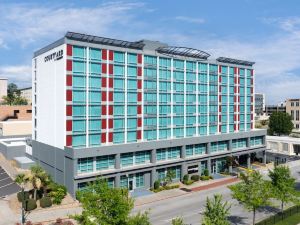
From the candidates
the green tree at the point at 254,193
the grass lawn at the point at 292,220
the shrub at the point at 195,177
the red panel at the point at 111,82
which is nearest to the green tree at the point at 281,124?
the shrub at the point at 195,177

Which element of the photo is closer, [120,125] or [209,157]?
[120,125]

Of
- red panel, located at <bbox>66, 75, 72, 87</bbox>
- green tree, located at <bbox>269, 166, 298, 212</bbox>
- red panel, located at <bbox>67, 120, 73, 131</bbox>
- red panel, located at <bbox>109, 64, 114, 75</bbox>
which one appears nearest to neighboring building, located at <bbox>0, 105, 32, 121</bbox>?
red panel, located at <bbox>67, 120, 73, 131</bbox>

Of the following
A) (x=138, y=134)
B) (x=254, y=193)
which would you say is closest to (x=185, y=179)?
(x=138, y=134)

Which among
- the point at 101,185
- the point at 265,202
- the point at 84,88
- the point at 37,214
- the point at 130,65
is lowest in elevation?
the point at 37,214

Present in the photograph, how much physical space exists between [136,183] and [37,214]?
64.5ft

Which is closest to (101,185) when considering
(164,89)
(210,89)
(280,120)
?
(164,89)

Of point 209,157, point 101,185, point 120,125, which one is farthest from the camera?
point 209,157

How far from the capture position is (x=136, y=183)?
200ft

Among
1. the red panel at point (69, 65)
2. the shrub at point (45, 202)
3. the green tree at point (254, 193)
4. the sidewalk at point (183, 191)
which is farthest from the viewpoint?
the sidewalk at point (183, 191)

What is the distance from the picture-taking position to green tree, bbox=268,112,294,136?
4683 inches

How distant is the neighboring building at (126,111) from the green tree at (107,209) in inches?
947

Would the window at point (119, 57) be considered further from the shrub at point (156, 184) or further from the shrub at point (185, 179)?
the shrub at point (185, 179)

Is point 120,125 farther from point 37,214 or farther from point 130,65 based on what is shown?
point 37,214

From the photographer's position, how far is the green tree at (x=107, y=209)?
28.0 m
